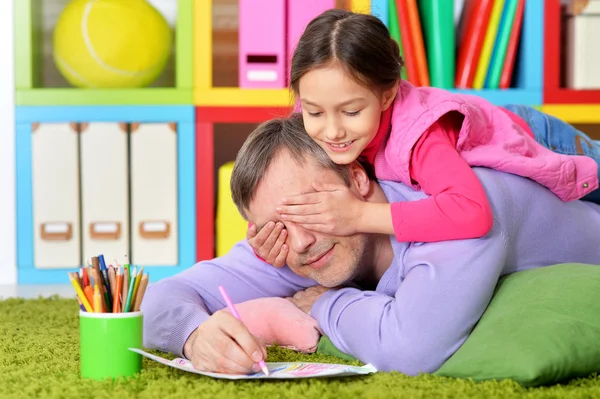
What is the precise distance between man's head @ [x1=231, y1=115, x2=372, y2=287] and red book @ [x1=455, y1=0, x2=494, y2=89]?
49.9 inches

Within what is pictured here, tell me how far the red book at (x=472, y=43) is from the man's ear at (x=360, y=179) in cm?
126

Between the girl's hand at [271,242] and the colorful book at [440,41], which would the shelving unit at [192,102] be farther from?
the girl's hand at [271,242]

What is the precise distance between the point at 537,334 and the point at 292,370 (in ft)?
1.03

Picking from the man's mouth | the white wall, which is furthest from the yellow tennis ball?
the man's mouth

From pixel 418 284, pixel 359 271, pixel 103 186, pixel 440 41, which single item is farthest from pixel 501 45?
pixel 418 284

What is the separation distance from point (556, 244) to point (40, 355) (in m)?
0.84

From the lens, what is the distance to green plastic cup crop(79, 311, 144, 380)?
102 centimetres

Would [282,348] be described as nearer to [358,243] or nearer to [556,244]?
[358,243]

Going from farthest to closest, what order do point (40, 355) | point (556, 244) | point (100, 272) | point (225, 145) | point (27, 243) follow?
point (225, 145) → point (27, 243) → point (556, 244) → point (40, 355) → point (100, 272)

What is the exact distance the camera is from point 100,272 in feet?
3.40

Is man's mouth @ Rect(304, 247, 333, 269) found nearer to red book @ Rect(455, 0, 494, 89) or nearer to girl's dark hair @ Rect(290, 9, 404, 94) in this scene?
girl's dark hair @ Rect(290, 9, 404, 94)

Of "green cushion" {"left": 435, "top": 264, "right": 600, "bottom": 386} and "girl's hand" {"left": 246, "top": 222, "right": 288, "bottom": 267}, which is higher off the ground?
"girl's hand" {"left": 246, "top": 222, "right": 288, "bottom": 267}

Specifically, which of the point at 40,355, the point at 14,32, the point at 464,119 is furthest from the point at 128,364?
the point at 14,32

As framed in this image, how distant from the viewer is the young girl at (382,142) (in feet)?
3.82
